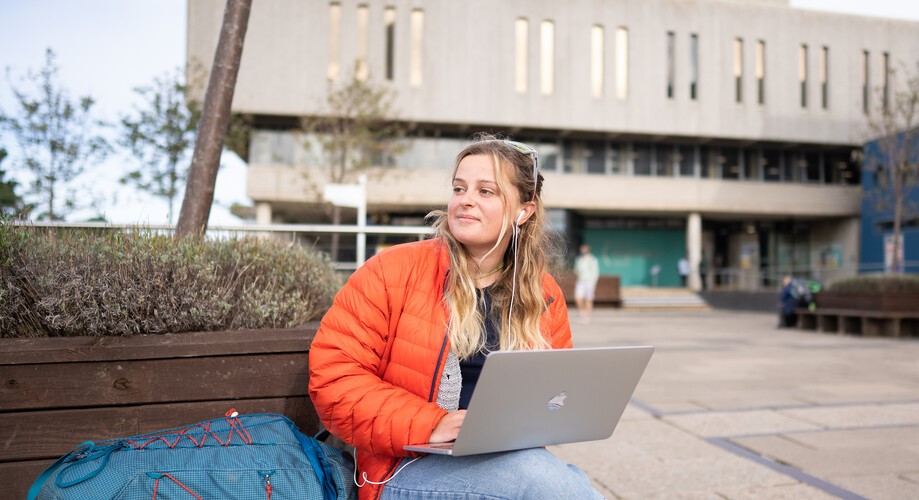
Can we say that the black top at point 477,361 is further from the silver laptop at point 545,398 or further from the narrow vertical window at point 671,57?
the narrow vertical window at point 671,57

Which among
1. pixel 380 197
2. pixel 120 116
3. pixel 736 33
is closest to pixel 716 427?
pixel 120 116

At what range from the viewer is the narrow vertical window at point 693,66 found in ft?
97.4

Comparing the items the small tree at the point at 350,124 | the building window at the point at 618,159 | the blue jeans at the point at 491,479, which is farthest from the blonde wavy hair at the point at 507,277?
the building window at the point at 618,159

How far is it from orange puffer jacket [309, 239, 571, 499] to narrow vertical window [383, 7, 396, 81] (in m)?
26.5

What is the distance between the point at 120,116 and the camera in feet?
53.6

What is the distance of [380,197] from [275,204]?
4.90 m

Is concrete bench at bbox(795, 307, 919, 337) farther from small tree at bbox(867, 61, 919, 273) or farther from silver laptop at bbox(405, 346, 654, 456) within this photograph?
silver laptop at bbox(405, 346, 654, 456)

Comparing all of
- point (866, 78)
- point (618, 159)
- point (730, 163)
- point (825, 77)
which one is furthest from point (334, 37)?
point (866, 78)

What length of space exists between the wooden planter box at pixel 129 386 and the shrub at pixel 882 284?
1324 cm

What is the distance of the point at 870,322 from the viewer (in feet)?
40.0

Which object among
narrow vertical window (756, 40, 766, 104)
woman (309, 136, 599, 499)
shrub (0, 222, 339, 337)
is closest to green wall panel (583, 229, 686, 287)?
narrow vertical window (756, 40, 766, 104)

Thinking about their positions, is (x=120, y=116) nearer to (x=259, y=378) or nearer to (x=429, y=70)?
(x=429, y=70)

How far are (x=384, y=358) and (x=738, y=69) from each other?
107ft

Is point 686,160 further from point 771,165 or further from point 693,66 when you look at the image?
point 771,165
